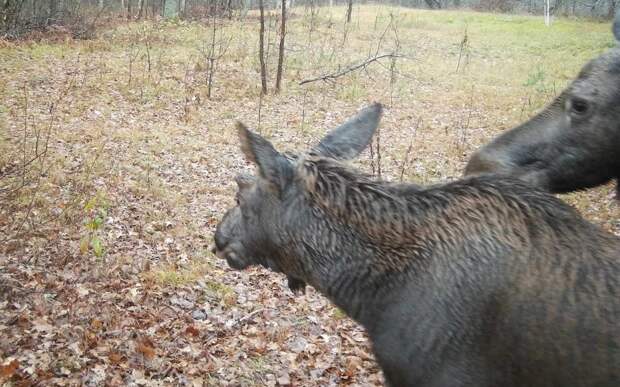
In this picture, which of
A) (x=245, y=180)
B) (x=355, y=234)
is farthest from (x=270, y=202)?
(x=355, y=234)

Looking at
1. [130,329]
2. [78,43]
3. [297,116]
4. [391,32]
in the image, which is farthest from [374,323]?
[391,32]

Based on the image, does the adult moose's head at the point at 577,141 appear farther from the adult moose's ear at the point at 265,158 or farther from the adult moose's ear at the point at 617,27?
the adult moose's ear at the point at 265,158

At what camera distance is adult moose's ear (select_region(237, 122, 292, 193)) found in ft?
11.4

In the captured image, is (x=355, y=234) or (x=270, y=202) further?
(x=270, y=202)

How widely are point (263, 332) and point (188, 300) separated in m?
1.25

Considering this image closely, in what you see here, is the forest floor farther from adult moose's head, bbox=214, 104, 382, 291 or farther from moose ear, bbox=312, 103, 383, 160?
moose ear, bbox=312, 103, 383, 160

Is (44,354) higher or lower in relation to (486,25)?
lower

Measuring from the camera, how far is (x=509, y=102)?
18781 millimetres

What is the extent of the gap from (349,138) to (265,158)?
88cm

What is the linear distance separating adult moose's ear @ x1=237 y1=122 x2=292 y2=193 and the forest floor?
3.21m

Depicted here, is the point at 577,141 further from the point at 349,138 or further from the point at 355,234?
the point at 355,234

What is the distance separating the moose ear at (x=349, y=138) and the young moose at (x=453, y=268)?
0.23 m

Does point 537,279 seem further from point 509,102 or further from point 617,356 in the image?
point 509,102

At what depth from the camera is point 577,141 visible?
15.0ft
